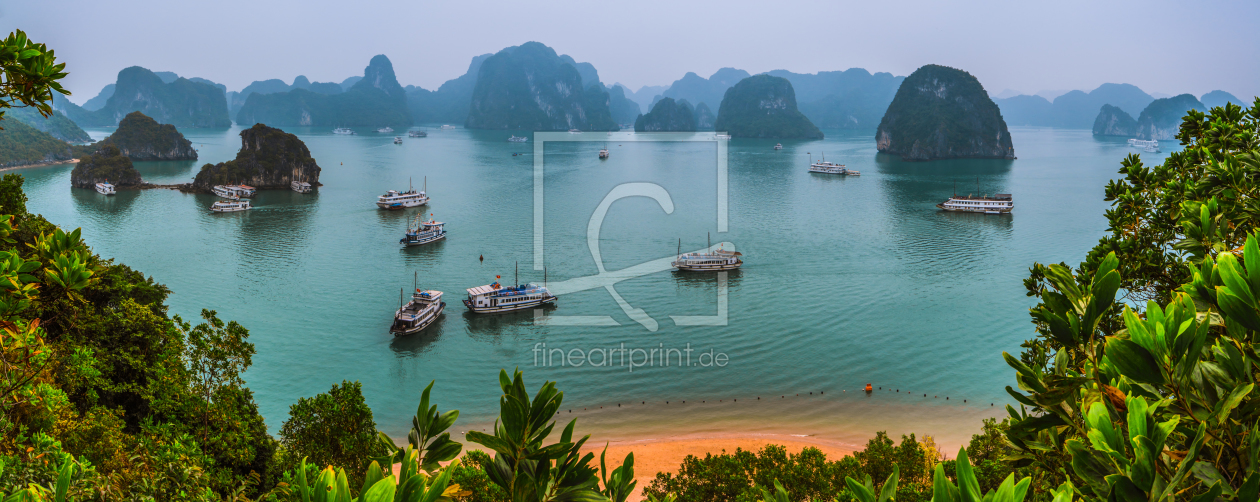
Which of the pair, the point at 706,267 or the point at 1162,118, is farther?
the point at 1162,118

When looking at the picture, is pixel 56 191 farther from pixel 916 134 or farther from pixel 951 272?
pixel 916 134

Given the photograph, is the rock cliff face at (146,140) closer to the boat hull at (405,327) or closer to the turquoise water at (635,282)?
the turquoise water at (635,282)

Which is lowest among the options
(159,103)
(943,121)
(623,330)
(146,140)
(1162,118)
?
(623,330)

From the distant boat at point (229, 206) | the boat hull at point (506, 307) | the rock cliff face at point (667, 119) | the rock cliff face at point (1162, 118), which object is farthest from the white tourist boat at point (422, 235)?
the rock cliff face at point (1162, 118)

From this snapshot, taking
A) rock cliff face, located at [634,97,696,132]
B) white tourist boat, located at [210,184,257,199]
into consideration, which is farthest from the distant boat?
rock cliff face, located at [634,97,696,132]

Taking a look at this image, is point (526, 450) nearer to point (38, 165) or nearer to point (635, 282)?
point (635, 282)

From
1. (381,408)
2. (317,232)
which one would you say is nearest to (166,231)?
(317,232)

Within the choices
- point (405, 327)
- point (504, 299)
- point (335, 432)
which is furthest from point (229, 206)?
point (335, 432)
